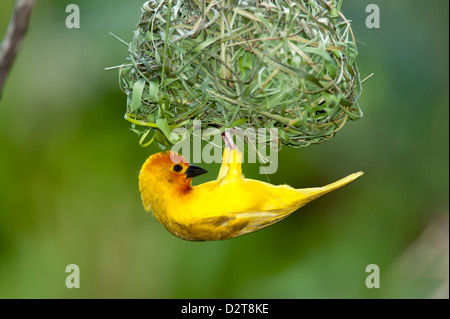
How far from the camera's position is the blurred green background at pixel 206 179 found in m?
3.59

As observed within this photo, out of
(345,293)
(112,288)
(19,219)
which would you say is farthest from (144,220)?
(345,293)

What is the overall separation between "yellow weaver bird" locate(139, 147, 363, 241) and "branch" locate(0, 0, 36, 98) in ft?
3.08

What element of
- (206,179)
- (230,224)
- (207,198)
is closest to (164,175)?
(207,198)

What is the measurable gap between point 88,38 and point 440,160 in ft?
7.99

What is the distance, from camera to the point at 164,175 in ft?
7.29

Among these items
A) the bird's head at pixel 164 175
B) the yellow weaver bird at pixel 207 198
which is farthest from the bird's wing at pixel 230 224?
the bird's head at pixel 164 175

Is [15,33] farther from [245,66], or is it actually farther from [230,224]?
[230,224]

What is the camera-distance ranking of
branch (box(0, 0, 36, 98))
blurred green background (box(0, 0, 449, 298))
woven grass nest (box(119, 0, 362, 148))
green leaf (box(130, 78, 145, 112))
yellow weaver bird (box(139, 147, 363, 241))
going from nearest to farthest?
1. branch (box(0, 0, 36, 98))
2. woven grass nest (box(119, 0, 362, 148))
3. green leaf (box(130, 78, 145, 112))
4. yellow weaver bird (box(139, 147, 363, 241))
5. blurred green background (box(0, 0, 449, 298))

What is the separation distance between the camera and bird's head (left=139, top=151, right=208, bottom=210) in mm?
2223

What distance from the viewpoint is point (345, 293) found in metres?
3.91

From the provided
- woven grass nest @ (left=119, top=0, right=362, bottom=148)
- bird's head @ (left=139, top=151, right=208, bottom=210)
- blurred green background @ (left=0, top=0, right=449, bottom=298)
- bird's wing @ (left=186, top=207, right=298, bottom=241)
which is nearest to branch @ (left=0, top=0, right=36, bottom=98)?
woven grass nest @ (left=119, top=0, right=362, bottom=148)

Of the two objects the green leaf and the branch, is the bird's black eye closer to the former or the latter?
the green leaf

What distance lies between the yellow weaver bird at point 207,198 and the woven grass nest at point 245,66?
0.24 meters

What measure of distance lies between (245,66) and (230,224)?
2.22 ft
